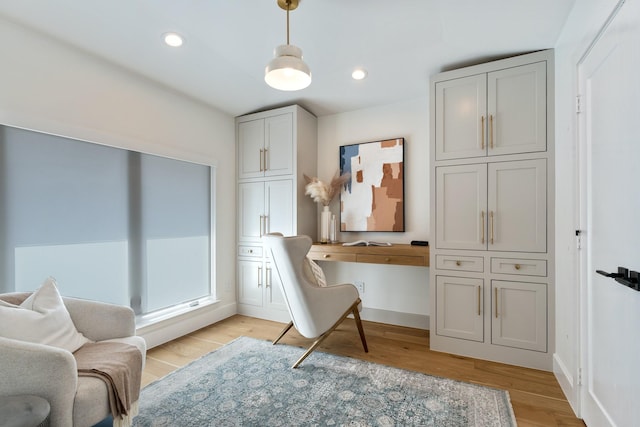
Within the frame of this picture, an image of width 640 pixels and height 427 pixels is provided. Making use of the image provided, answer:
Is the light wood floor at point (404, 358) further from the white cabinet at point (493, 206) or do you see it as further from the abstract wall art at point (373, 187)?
the abstract wall art at point (373, 187)

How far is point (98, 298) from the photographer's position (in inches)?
93.6

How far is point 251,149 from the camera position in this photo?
11.8 feet

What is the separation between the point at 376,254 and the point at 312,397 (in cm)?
136

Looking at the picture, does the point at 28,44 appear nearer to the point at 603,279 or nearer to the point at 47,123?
the point at 47,123

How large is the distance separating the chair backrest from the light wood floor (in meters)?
0.43

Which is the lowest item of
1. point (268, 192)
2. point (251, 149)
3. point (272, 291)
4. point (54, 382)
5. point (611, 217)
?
point (272, 291)

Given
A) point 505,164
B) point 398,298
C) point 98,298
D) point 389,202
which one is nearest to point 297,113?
point 389,202

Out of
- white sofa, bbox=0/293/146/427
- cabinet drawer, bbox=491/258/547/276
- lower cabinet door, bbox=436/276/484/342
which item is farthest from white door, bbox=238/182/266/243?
cabinet drawer, bbox=491/258/547/276

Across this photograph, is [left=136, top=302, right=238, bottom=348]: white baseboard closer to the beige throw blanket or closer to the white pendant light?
the beige throw blanket

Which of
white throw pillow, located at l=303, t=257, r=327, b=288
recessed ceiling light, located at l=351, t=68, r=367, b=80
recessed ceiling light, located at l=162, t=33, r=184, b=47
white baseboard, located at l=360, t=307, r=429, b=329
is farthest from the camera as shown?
white baseboard, located at l=360, t=307, r=429, b=329

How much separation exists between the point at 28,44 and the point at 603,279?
12.1 ft

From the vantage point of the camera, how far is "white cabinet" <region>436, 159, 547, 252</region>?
2.23 metres

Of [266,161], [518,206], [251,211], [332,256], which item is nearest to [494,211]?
[518,206]

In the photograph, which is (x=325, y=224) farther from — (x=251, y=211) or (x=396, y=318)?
(x=396, y=318)
